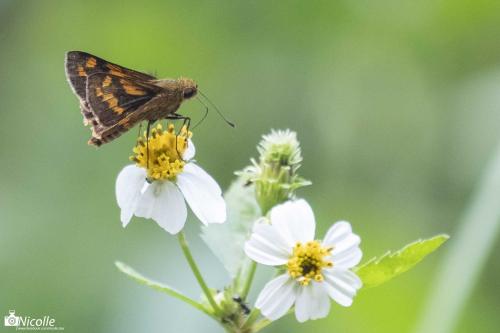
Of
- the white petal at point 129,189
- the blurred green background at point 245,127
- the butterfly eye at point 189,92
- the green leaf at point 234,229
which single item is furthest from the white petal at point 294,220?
the blurred green background at point 245,127

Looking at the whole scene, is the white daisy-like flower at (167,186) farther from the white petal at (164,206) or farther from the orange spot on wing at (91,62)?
the orange spot on wing at (91,62)

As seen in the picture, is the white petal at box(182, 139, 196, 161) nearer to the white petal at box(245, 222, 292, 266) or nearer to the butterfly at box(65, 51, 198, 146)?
the butterfly at box(65, 51, 198, 146)

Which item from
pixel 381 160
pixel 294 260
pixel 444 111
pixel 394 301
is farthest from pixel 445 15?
pixel 294 260

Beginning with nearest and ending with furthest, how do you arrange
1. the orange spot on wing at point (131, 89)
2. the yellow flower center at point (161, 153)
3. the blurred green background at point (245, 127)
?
the yellow flower center at point (161, 153), the orange spot on wing at point (131, 89), the blurred green background at point (245, 127)

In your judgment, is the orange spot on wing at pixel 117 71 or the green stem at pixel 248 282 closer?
the green stem at pixel 248 282

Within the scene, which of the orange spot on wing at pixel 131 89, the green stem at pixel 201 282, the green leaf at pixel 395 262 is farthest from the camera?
the orange spot on wing at pixel 131 89
